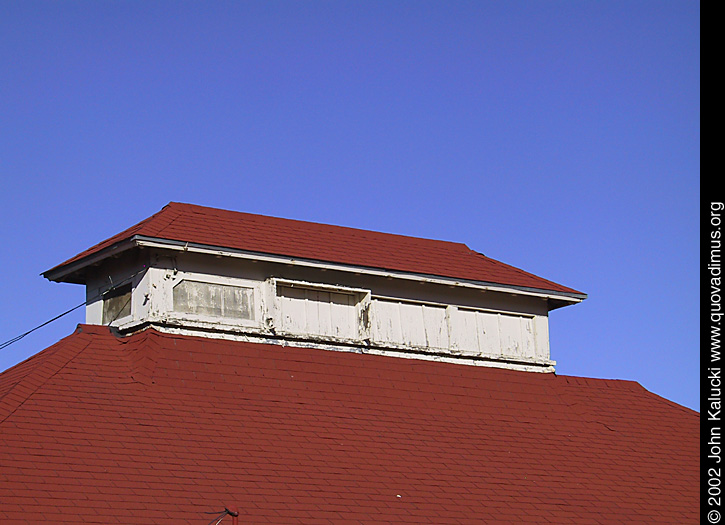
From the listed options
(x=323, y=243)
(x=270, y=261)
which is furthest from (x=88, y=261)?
(x=323, y=243)

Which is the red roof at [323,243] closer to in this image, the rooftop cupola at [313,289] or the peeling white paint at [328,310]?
the rooftop cupola at [313,289]

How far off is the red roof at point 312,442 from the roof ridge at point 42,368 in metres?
0.04

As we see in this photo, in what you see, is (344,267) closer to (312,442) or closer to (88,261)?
(312,442)

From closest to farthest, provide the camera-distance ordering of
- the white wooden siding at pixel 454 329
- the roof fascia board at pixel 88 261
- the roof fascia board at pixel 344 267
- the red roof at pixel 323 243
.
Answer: the roof fascia board at pixel 344 267 → the roof fascia board at pixel 88 261 → the red roof at pixel 323 243 → the white wooden siding at pixel 454 329

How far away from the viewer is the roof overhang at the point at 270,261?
71.6 feet

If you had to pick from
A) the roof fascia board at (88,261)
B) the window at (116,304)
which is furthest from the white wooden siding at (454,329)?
the roof fascia board at (88,261)

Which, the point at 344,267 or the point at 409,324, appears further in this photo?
the point at 409,324

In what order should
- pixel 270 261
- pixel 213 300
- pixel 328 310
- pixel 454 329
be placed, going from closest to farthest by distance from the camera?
pixel 213 300, pixel 270 261, pixel 328 310, pixel 454 329

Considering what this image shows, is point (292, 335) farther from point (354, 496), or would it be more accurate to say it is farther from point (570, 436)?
point (570, 436)

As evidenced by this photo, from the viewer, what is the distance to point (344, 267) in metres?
23.7

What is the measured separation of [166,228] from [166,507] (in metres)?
7.24

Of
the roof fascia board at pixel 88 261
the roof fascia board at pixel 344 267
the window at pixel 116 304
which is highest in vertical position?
the roof fascia board at pixel 344 267

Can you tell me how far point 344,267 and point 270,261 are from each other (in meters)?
1.78

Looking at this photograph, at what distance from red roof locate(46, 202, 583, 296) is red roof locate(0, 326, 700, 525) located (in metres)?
2.18
